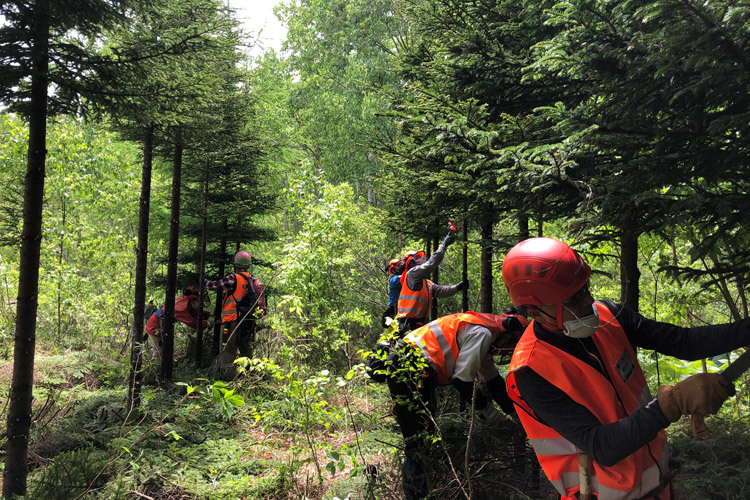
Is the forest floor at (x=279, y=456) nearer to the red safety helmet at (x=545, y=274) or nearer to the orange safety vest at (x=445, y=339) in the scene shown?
the orange safety vest at (x=445, y=339)

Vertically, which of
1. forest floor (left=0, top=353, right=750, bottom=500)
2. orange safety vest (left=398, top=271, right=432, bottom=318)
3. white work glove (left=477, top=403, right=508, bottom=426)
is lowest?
forest floor (left=0, top=353, right=750, bottom=500)

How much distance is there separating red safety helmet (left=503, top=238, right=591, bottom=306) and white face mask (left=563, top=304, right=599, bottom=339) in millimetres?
121

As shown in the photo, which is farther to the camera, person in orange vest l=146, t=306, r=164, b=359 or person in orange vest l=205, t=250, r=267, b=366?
person in orange vest l=146, t=306, r=164, b=359

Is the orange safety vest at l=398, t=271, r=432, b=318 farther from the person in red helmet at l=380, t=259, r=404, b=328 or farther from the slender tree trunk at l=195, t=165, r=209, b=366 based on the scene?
the slender tree trunk at l=195, t=165, r=209, b=366

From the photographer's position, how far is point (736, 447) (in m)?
3.74

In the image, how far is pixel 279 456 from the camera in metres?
5.68

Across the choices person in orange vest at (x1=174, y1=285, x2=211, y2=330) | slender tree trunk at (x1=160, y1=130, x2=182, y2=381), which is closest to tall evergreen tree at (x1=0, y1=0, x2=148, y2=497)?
slender tree trunk at (x1=160, y1=130, x2=182, y2=381)

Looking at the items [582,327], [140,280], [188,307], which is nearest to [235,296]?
[188,307]

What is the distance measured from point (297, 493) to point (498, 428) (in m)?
2.20

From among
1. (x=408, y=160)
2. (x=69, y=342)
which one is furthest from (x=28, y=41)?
(x=69, y=342)

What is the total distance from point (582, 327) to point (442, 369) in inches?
73.9

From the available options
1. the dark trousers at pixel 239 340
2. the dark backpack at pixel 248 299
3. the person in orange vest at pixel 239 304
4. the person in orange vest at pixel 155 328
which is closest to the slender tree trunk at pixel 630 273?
the person in orange vest at pixel 239 304

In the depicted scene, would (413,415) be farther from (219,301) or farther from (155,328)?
(155,328)

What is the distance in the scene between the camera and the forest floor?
3609 millimetres
